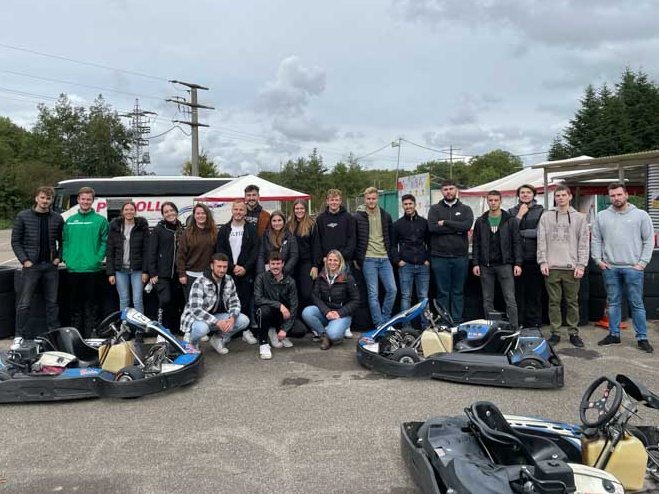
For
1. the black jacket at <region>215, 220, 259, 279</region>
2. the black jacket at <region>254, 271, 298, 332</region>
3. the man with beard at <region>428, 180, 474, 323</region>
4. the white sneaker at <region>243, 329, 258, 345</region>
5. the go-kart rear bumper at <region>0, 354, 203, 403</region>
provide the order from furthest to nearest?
the man with beard at <region>428, 180, 474, 323</region> → the white sneaker at <region>243, 329, 258, 345</region> → the black jacket at <region>215, 220, 259, 279</region> → the black jacket at <region>254, 271, 298, 332</region> → the go-kart rear bumper at <region>0, 354, 203, 403</region>

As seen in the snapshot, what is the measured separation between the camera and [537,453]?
2.91m

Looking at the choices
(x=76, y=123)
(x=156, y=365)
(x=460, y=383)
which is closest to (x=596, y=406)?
(x=460, y=383)

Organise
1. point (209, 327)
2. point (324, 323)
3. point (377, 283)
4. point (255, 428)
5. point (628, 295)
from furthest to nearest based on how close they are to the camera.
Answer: point (377, 283) → point (324, 323) → point (628, 295) → point (209, 327) → point (255, 428)

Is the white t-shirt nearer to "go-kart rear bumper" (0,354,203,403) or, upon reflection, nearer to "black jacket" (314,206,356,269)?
"black jacket" (314,206,356,269)

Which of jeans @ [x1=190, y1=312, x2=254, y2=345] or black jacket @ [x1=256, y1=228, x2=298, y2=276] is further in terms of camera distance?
black jacket @ [x1=256, y1=228, x2=298, y2=276]

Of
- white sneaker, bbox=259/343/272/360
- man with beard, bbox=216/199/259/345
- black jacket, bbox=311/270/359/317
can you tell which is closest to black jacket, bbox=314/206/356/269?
black jacket, bbox=311/270/359/317

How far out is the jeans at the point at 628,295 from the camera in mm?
6164

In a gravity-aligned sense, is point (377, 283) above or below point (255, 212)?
below

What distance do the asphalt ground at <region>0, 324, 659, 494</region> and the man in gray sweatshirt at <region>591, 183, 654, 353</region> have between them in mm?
554

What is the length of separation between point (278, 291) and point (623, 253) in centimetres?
406

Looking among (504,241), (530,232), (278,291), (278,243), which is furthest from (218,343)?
(530,232)

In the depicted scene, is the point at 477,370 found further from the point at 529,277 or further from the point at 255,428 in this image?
the point at 529,277

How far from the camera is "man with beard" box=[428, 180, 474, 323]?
Result: 6.75 metres

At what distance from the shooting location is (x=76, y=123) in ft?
167
